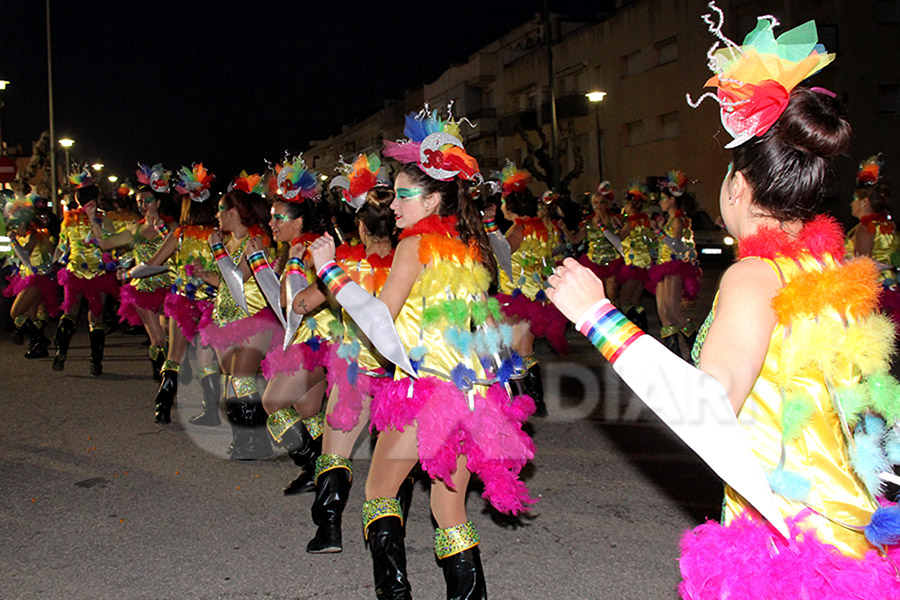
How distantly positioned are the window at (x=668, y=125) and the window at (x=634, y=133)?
1.03 meters

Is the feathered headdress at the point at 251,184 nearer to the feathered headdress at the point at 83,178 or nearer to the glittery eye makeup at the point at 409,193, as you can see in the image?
the glittery eye makeup at the point at 409,193

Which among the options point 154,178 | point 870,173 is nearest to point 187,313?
point 154,178

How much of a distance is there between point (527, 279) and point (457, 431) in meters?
5.48

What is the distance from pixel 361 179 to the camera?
14.3 ft

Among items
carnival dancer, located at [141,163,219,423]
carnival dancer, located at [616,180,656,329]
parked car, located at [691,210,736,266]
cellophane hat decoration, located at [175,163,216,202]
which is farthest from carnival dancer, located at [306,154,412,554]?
parked car, located at [691,210,736,266]

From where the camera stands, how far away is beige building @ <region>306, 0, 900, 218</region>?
24.8m

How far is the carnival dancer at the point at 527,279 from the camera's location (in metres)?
7.84

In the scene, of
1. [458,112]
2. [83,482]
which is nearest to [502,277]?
[83,482]

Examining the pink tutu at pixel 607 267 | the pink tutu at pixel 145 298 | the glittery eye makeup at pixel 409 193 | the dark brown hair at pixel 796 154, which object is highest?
the glittery eye makeup at pixel 409 193

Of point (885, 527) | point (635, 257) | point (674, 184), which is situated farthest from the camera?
point (635, 257)

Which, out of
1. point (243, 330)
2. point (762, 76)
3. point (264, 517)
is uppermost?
point (762, 76)

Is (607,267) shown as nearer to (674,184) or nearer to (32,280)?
(674,184)

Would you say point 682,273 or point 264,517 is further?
point 682,273

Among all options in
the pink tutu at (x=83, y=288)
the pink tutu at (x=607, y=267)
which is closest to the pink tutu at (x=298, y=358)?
the pink tutu at (x=83, y=288)
